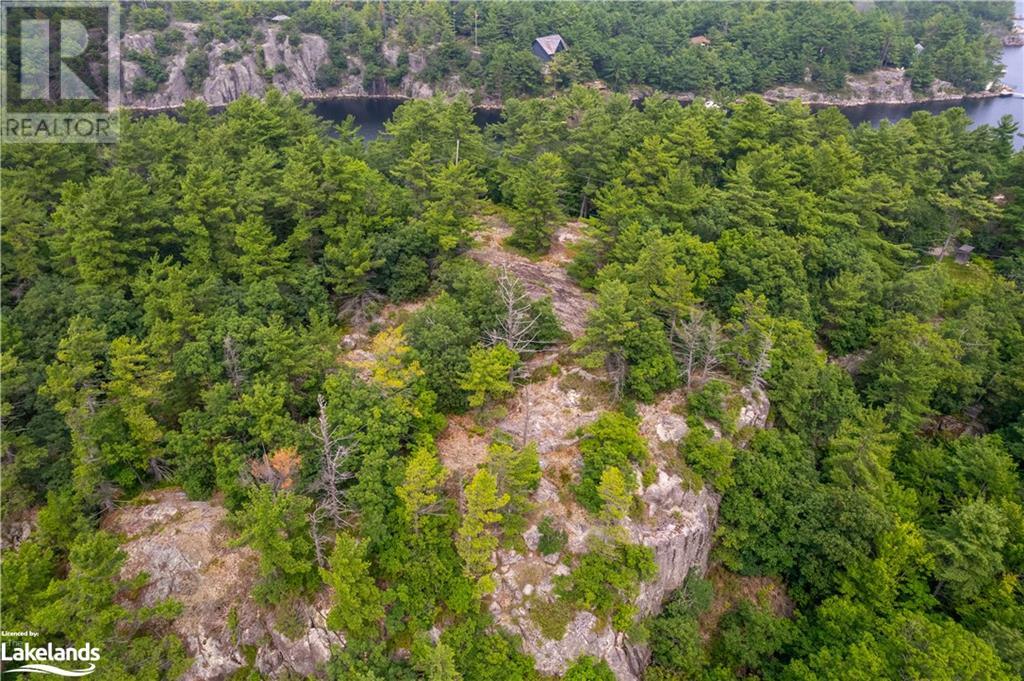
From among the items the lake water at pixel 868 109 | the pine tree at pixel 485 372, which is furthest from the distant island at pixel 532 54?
the pine tree at pixel 485 372

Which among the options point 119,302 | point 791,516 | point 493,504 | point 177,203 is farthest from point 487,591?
point 177,203

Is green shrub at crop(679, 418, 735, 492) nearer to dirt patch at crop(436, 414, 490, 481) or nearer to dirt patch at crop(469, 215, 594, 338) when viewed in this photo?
dirt patch at crop(469, 215, 594, 338)

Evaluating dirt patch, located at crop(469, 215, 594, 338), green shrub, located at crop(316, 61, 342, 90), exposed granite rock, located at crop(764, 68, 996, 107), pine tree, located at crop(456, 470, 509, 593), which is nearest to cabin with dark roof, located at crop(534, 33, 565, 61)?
green shrub, located at crop(316, 61, 342, 90)

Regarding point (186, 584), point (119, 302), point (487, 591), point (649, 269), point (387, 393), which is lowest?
point (186, 584)

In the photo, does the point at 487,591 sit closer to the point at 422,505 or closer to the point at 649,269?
the point at 422,505

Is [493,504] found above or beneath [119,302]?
beneath

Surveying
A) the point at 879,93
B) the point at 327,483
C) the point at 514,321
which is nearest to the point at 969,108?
the point at 879,93
